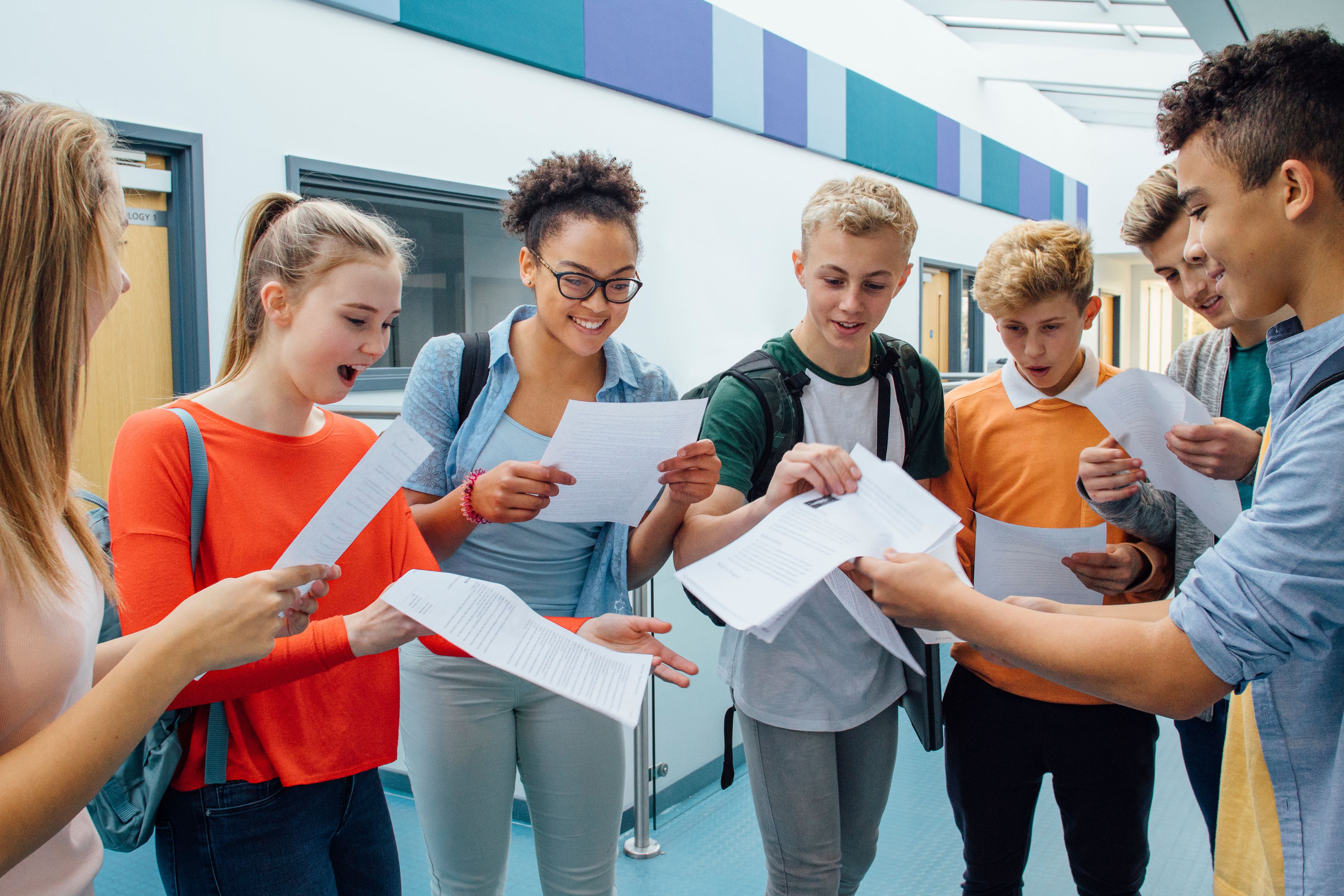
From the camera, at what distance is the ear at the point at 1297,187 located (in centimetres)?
94

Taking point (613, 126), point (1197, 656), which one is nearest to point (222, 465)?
point (1197, 656)

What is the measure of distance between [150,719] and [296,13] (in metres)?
2.82

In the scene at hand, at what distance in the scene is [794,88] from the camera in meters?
5.69

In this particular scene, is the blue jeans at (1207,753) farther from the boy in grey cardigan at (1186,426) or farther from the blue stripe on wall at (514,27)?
the blue stripe on wall at (514,27)

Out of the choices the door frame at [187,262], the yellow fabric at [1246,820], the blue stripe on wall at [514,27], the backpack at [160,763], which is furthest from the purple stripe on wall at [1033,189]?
the backpack at [160,763]

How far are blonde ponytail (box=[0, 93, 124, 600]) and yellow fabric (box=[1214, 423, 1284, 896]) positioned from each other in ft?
4.33

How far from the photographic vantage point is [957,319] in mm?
8539

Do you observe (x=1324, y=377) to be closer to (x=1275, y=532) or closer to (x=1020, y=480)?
(x=1275, y=532)

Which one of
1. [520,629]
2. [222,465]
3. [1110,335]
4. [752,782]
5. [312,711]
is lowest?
[752,782]

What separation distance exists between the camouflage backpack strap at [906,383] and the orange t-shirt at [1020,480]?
0.44 feet

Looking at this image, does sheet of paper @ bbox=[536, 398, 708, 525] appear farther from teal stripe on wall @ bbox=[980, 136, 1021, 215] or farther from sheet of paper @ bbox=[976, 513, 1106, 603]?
teal stripe on wall @ bbox=[980, 136, 1021, 215]

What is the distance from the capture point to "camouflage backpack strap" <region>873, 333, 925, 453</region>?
1.64 metres

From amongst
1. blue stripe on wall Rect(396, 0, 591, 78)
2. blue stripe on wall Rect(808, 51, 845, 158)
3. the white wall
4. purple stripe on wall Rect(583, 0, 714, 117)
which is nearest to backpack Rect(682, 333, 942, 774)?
the white wall

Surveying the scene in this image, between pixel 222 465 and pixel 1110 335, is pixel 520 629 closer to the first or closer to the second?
pixel 222 465
